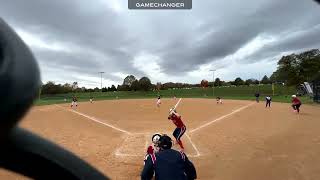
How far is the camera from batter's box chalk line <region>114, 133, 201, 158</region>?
610 inches

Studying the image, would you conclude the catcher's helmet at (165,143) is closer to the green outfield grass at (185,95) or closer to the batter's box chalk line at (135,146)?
the batter's box chalk line at (135,146)

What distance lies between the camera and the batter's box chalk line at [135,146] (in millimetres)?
15505

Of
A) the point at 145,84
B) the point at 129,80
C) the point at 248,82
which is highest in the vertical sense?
the point at 129,80

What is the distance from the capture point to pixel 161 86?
12638 centimetres

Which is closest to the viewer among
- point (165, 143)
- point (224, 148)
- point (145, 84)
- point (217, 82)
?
point (165, 143)

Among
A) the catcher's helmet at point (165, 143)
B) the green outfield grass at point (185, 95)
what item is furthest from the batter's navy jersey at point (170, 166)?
the green outfield grass at point (185, 95)

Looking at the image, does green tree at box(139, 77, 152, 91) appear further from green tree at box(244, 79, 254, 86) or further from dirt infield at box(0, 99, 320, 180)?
dirt infield at box(0, 99, 320, 180)

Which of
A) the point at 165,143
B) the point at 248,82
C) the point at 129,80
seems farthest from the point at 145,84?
the point at 165,143

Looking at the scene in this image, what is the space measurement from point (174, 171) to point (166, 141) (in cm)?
36

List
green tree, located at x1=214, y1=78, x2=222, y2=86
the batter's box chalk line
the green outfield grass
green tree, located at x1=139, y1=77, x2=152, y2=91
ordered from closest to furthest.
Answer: the batter's box chalk line → the green outfield grass → green tree, located at x1=139, y1=77, x2=152, y2=91 → green tree, located at x1=214, y1=78, x2=222, y2=86

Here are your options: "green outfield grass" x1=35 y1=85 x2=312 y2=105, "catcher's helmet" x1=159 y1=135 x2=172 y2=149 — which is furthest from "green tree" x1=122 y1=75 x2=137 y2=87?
"catcher's helmet" x1=159 y1=135 x2=172 y2=149

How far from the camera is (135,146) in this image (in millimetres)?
17359

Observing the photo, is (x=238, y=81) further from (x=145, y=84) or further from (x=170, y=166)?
(x=170, y=166)

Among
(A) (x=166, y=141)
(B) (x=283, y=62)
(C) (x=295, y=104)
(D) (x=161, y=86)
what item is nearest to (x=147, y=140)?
(A) (x=166, y=141)
